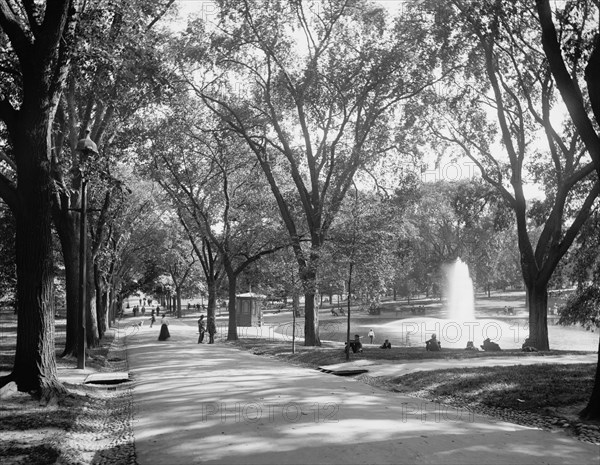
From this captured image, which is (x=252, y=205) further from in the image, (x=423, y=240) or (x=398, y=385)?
(x=423, y=240)

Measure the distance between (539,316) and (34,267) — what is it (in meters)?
19.5

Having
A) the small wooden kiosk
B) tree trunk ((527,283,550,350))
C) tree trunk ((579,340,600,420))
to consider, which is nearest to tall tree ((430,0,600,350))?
tree trunk ((527,283,550,350))

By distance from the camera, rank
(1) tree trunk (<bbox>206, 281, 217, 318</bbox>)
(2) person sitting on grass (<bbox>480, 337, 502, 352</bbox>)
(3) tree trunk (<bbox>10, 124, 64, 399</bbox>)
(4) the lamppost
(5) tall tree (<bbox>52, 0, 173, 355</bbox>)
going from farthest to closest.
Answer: (1) tree trunk (<bbox>206, 281, 217, 318</bbox>) < (2) person sitting on grass (<bbox>480, 337, 502, 352</bbox>) < (4) the lamppost < (5) tall tree (<bbox>52, 0, 173, 355</bbox>) < (3) tree trunk (<bbox>10, 124, 64, 399</bbox>)

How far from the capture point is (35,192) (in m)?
9.91

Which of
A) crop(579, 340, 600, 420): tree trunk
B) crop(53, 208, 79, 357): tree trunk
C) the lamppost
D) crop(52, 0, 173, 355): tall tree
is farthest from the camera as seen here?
crop(53, 208, 79, 357): tree trunk

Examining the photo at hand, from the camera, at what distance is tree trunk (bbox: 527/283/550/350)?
73.4 ft

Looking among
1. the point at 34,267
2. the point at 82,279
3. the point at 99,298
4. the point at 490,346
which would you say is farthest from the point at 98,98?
the point at 490,346

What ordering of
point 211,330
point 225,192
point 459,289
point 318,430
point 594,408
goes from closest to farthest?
point 318,430
point 594,408
point 211,330
point 225,192
point 459,289

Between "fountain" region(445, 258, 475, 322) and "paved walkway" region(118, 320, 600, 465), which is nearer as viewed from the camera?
"paved walkway" region(118, 320, 600, 465)

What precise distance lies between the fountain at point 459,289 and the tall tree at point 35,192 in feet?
187

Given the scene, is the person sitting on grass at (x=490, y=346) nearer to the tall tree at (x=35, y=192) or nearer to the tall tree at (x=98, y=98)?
the tall tree at (x=98, y=98)

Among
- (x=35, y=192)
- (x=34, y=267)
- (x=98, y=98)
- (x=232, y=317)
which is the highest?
(x=98, y=98)

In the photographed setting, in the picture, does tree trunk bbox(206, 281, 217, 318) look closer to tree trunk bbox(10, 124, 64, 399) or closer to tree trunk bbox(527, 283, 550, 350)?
tree trunk bbox(527, 283, 550, 350)

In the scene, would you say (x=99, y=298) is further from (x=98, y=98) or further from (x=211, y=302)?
(x=98, y=98)
